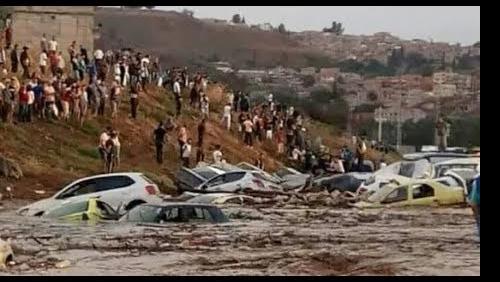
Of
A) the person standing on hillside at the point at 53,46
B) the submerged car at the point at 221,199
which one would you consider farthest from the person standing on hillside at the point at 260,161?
the person standing on hillside at the point at 53,46

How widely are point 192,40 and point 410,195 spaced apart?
6.46ft

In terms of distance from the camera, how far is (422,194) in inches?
431

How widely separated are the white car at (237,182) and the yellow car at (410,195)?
72 cm

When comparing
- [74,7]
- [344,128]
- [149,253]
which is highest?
[74,7]

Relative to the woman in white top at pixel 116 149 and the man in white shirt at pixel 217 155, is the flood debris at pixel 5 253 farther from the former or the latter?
the man in white shirt at pixel 217 155

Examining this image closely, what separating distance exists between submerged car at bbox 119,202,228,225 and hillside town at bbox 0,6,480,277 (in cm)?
1

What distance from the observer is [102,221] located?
35.6ft

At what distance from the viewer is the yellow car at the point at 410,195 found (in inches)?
428

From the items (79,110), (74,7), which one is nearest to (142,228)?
(79,110)

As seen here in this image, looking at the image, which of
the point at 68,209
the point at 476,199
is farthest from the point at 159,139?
the point at 476,199

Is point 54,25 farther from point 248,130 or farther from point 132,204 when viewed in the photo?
point 248,130

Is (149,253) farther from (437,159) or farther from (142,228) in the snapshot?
(437,159)
